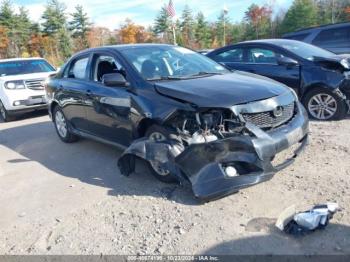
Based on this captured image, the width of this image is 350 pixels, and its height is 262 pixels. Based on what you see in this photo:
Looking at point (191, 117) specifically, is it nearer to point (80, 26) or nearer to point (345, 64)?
point (345, 64)

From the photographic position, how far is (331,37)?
938 centimetres

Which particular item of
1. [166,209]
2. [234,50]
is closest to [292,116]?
[166,209]

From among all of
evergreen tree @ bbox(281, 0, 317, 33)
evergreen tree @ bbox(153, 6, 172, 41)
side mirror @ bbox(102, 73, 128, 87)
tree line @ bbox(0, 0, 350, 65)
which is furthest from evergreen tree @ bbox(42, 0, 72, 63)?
side mirror @ bbox(102, 73, 128, 87)

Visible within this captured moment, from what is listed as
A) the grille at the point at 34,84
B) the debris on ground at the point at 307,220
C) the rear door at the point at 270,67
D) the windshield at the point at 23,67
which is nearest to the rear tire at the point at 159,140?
the debris on ground at the point at 307,220

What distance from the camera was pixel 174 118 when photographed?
415 centimetres

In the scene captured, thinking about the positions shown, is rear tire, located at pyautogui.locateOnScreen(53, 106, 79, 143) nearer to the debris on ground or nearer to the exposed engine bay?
the exposed engine bay

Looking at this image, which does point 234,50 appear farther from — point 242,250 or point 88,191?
point 242,250

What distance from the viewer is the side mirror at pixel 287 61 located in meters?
6.66

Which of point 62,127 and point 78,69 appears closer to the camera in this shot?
point 78,69

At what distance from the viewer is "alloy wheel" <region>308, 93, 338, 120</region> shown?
6.36m

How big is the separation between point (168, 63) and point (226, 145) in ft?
6.14

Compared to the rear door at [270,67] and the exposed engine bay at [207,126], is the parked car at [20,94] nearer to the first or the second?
the rear door at [270,67]

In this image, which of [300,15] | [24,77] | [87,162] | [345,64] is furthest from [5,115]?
[300,15]

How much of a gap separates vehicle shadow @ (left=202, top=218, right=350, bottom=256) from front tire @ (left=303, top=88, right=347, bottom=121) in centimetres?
364
